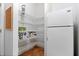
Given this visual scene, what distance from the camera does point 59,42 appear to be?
1532 mm

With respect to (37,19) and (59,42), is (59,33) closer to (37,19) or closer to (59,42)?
(59,42)

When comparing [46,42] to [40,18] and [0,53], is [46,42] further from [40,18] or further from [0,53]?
[0,53]

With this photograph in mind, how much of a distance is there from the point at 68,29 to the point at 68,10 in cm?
19

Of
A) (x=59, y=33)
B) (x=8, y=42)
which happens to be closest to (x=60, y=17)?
(x=59, y=33)

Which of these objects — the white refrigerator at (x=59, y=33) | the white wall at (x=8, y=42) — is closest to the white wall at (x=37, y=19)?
the white refrigerator at (x=59, y=33)

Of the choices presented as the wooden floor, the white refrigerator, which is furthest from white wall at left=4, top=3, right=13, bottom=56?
the white refrigerator

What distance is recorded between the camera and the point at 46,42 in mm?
1522

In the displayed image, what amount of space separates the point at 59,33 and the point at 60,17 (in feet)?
0.53

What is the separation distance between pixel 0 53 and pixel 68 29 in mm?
718

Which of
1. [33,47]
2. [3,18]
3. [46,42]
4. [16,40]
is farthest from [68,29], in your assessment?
[3,18]

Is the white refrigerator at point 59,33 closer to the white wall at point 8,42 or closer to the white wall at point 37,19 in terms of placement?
the white wall at point 37,19

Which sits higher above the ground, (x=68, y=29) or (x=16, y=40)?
(x=68, y=29)

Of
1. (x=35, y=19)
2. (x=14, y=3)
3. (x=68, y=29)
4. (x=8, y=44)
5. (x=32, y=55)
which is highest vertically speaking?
(x=14, y=3)

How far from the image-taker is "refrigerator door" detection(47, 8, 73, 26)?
4.93 ft
